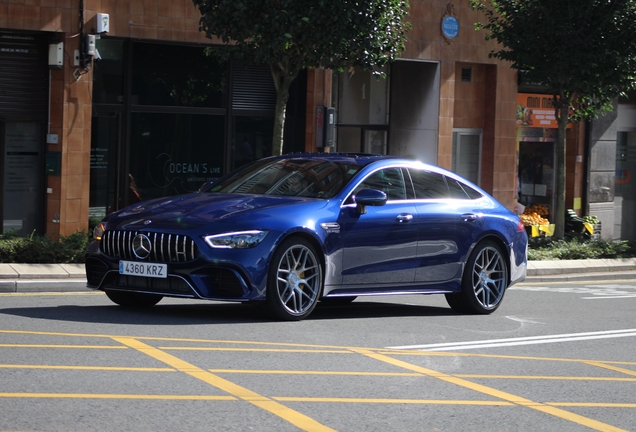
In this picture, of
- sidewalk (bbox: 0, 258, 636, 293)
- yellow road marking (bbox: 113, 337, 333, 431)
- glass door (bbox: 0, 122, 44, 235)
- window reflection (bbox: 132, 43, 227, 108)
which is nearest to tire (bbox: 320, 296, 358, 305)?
sidewalk (bbox: 0, 258, 636, 293)

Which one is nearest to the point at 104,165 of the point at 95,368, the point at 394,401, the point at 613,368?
the point at 613,368

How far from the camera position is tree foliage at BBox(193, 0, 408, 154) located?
16.9 meters

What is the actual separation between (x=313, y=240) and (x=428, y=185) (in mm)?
1905

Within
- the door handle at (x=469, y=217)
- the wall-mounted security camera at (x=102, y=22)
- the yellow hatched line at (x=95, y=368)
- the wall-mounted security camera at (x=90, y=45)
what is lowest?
the yellow hatched line at (x=95, y=368)

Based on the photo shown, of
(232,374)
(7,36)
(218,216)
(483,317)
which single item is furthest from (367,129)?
(232,374)

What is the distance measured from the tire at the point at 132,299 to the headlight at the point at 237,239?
133cm

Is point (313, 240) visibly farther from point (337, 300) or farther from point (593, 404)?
point (593, 404)

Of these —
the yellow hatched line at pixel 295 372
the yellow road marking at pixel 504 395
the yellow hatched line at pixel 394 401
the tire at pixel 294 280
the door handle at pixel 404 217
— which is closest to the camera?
the yellow road marking at pixel 504 395

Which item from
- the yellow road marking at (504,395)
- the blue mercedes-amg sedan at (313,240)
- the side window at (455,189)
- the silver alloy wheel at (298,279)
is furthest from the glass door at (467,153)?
the yellow road marking at (504,395)

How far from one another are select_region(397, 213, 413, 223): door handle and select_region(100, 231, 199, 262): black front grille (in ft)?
7.39

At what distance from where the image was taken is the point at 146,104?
1958cm

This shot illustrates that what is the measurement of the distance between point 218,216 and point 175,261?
1.67 feet

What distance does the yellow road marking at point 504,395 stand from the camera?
21.9ft

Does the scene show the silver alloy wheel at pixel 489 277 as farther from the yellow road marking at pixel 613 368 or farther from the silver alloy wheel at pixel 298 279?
the yellow road marking at pixel 613 368
